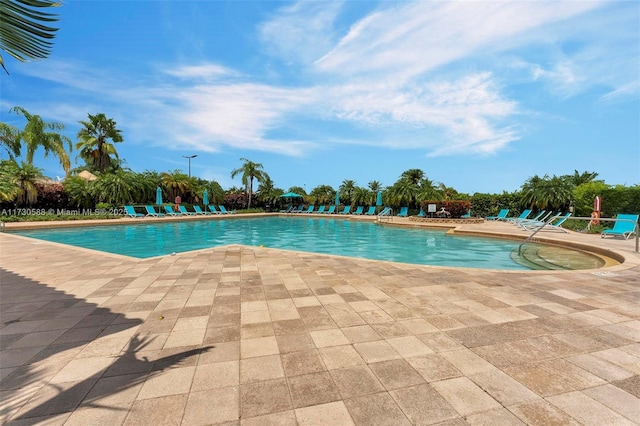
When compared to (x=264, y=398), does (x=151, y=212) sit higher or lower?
higher

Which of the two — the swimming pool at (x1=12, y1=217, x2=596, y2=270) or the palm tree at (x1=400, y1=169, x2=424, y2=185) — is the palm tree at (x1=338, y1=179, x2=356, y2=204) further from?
the swimming pool at (x1=12, y1=217, x2=596, y2=270)

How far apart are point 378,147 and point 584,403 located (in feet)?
92.7

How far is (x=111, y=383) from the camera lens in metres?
2.05

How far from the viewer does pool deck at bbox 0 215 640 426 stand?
1.79m

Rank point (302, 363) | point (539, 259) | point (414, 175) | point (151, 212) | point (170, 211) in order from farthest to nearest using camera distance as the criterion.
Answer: point (414, 175) → point (170, 211) → point (151, 212) → point (539, 259) → point (302, 363)

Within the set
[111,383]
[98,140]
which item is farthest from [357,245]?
[98,140]

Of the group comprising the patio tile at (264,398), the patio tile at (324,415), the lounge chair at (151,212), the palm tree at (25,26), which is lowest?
the patio tile at (264,398)

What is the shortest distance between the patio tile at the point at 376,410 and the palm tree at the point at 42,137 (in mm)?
34560

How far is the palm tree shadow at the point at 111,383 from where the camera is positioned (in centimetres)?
181

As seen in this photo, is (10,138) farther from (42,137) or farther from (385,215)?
(385,215)

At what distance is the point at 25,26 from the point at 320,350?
310cm

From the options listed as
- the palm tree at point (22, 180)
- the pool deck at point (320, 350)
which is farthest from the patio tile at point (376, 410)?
the palm tree at point (22, 180)

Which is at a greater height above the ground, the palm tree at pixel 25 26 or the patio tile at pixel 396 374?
the palm tree at pixel 25 26

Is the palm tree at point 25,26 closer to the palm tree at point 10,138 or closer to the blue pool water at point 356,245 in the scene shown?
the blue pool water at point 356,245
